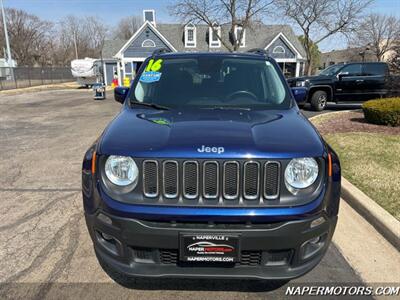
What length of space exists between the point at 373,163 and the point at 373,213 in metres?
1.99

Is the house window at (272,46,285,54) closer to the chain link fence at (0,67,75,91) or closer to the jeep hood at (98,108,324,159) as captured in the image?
the chain link fence at (0,67,75,91)

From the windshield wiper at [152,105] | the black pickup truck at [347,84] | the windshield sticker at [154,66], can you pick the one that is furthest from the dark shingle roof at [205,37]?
the windshield wiper at [152,105]

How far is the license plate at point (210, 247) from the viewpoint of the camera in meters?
2.14

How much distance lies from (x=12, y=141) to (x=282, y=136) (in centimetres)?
770

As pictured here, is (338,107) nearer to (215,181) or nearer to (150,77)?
(150,77)

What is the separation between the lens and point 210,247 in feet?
7.12

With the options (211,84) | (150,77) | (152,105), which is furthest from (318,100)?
(152,105)

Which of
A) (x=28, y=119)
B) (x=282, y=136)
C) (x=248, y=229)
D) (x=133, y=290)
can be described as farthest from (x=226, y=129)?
(x=28, y=119)

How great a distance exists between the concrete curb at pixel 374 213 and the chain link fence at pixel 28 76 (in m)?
29.8

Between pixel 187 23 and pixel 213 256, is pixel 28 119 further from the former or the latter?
pixel 187 23

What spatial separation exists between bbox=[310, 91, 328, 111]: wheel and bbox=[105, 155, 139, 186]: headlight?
1140cm

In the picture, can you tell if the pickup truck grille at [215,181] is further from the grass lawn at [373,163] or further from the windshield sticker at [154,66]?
the grass lawn at [373,163]

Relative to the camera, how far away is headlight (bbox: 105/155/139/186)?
2242 mm
